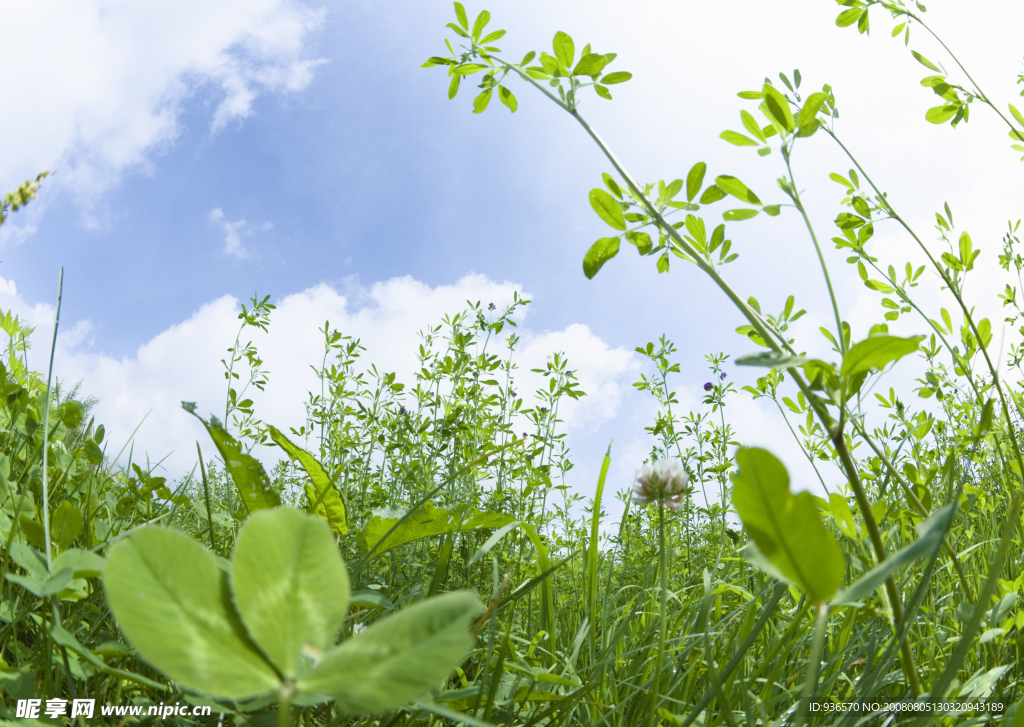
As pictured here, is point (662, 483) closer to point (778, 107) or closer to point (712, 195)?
point (712, 195)

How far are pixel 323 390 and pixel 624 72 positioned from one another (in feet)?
11.4

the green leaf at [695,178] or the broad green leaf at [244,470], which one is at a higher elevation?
the green leaf at [695,178]

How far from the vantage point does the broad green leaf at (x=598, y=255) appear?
940 mm

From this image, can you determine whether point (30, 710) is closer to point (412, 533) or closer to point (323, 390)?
point (412, 533)

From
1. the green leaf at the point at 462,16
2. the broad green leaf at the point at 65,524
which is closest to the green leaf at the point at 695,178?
the green leaf at the point at 462,16

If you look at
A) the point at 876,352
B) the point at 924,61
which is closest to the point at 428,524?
the point at 876,352

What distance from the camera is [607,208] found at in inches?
36.2

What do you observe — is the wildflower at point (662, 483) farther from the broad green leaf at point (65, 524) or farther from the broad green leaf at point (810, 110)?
the broad green leaf at point (65, 524)

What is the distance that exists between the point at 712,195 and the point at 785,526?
0.65m

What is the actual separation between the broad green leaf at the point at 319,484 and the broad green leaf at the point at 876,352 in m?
0.72

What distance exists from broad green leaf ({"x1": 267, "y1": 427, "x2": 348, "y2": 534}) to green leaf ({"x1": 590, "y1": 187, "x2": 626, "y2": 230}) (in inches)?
23.0

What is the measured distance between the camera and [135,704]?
0.76 m

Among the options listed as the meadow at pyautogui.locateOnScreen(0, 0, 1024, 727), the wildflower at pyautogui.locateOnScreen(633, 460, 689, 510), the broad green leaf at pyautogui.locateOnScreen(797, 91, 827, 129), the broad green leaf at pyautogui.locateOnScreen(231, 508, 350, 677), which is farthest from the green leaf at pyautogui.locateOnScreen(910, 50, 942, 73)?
the broad green leaf at pyautogui.locateOnScreen(231, 508, 350, 677)

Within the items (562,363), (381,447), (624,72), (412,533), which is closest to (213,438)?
(412,533)
